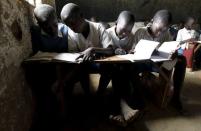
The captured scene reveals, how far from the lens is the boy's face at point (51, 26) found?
2.37 metres

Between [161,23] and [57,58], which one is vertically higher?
[161,23]

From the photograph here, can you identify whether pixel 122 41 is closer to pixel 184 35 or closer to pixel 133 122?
pixel 133 122

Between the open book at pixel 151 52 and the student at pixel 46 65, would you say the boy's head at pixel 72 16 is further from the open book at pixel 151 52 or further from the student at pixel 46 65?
the open book at pixel 151 52

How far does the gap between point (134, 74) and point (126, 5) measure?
330 cm

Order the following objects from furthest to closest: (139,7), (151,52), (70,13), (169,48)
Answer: (139,7) < (169,48) < (70,13) < (151,52)

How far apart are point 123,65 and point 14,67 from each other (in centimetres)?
115

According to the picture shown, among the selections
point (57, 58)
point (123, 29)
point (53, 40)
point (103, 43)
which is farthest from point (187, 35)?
point (57, 58)

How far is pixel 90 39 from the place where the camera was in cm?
261

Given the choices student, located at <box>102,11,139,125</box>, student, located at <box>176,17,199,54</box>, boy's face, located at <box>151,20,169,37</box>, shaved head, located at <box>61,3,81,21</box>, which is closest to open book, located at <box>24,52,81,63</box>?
shaved head, located at <box>61,3,81,21</box>

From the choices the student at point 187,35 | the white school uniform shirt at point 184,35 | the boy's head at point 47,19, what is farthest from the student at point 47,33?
the white school uniform shirt at point 184,35

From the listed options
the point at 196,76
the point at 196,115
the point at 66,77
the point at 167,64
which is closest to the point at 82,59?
the point at 66,77

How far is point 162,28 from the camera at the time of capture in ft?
8.78

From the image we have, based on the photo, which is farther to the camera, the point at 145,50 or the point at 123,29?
the point at 123,29

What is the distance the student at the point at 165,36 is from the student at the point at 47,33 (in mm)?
866
